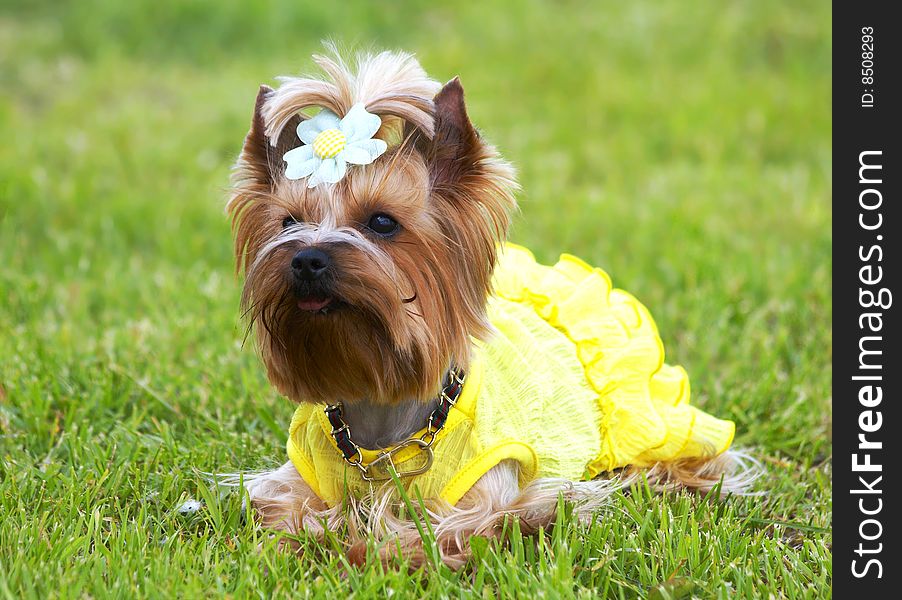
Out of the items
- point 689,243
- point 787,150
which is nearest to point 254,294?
point 689,243

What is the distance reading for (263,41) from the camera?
984cm

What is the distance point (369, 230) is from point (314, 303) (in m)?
0.26

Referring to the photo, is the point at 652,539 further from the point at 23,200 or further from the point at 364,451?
the point at 23,200

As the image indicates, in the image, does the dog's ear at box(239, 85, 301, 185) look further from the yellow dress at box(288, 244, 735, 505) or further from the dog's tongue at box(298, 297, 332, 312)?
the yellow dress at box(288, 244, 735, 505)

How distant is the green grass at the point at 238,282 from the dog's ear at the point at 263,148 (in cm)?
50

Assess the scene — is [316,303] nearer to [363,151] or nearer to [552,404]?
[363,151]

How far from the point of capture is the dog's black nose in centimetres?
285

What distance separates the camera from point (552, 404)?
3.60m

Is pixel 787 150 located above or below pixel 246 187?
above

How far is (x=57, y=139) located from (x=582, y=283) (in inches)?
192

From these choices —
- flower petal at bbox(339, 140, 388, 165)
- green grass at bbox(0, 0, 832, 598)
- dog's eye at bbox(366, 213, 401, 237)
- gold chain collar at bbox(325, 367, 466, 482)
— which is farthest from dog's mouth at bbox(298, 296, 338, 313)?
green grass at bbox(0, 0, 832, 598)

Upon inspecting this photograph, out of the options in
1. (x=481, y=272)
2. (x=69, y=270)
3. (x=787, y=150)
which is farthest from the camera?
(x=787, y=150)

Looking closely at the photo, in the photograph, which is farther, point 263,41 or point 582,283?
point 263,41

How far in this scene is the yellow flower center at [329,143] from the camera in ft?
9.68
